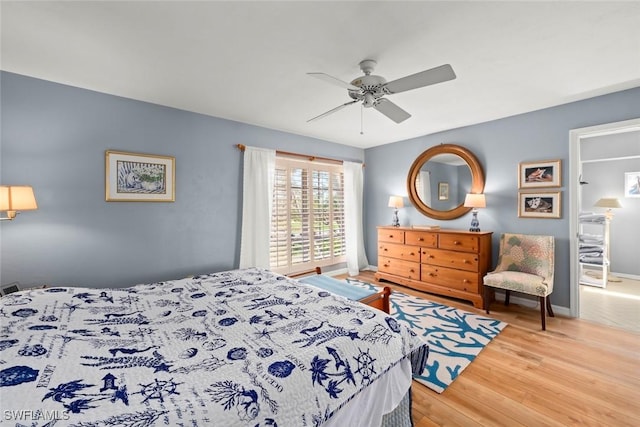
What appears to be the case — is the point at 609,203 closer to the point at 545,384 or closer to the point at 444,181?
the point at 444,181

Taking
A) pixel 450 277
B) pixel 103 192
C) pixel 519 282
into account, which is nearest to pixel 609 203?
pixel 519 282

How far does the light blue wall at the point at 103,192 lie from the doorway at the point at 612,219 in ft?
13.8

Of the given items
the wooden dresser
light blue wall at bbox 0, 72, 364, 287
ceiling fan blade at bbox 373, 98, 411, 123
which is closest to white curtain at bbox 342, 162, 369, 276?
the wooden dresser

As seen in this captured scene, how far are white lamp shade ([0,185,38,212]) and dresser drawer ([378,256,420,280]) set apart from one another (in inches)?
171

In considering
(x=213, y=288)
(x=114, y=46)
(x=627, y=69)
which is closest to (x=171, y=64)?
(x=114, y=46)

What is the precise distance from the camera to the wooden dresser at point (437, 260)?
3623 mm

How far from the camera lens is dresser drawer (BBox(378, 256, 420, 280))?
14.0 feet

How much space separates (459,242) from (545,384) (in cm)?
192

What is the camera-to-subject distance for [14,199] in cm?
211

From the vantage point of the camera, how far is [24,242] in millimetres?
2463

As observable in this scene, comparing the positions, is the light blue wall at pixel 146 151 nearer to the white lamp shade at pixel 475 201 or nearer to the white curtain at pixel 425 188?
the white lamp shade at pixel 475 201

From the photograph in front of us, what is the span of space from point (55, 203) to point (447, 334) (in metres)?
4.11

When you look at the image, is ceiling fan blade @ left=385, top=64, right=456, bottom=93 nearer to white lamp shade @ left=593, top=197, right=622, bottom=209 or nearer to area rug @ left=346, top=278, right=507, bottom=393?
area rug @ left=346, top=278, right=507, bottom=393

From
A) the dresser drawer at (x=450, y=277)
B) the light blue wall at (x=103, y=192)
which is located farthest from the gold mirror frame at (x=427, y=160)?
the light blue wall at (x=103, y=192)
